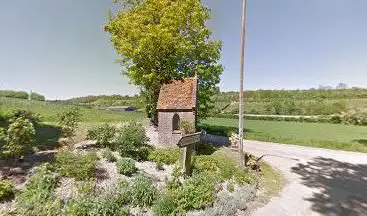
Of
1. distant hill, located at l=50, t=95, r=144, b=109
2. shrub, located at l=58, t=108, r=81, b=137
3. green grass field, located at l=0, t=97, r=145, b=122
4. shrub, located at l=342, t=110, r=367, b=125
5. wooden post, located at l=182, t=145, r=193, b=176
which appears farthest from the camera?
distant hill, located at l=50, t=95, r=144, b=109

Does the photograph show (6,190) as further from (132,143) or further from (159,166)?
(159,166)

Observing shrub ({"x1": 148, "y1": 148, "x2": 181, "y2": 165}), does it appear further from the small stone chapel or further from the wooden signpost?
the small stone chapel

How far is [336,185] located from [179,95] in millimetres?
11398

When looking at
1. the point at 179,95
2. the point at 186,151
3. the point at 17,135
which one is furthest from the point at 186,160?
the point at 17,135

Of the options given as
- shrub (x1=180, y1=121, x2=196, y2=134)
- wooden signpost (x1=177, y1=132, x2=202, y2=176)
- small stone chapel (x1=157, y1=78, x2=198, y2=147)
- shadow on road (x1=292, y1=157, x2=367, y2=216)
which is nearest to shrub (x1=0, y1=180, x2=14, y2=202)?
wooden signpost (x1=177, y1=132, x2=202, y2=176)

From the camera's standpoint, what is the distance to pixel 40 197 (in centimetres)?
929

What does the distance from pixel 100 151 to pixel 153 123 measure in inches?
477

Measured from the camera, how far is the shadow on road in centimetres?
1180

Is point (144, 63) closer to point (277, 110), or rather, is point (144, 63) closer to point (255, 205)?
point (255, 205)

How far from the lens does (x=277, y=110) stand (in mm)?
76000

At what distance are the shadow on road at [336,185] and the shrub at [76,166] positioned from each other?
32.3 feet

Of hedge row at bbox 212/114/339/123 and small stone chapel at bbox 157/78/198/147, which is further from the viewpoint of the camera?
hedge row at bbox 212/114/339/123

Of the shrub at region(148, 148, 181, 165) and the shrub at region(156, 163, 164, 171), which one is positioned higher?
the shrub at region(148, 148, 181, 165)

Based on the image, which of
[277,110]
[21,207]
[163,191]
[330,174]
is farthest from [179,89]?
[277,110]
